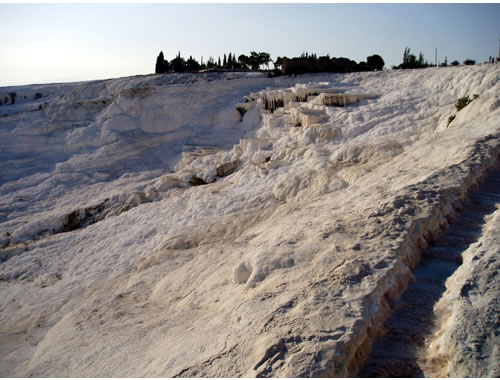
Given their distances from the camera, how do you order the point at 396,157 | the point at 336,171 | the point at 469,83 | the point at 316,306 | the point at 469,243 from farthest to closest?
1. the point at 469,83
2. the point at 336,171
3. the point at 396,157
4. the point at 469,243
5. the point at 316,306

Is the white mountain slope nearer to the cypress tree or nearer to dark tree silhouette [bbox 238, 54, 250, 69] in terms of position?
the cypress tree

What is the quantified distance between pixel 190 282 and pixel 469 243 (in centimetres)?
361

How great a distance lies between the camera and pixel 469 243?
3.96m

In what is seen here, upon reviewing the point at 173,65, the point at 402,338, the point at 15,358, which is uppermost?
the point at 173,65

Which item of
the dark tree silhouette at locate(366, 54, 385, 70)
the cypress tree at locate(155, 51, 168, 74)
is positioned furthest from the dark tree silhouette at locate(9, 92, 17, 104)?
the dark tree silhouette at locate(366, 54, 385, 70)

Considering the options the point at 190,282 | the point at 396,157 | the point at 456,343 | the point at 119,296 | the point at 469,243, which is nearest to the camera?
the point at 456,343

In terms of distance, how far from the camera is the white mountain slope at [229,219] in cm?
335

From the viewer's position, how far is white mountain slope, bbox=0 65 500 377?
3350 millimetres

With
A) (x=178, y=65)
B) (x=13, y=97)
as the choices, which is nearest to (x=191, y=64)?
(x=178, y=65)

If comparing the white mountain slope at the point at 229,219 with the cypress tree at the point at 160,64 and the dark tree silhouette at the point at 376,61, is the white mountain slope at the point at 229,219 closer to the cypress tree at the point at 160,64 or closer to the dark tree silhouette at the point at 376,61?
the dark tree silhouette at the point at 376,61

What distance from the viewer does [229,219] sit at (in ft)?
26.3

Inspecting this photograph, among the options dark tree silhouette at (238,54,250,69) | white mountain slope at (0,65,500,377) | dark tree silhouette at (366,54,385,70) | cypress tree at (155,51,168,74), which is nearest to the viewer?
white mountain slope at (0,65,500,377)

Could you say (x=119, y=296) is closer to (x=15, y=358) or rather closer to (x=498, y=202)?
(x=15, y=358)

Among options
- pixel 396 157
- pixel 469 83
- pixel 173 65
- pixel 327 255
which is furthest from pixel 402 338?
pixel 173 65
